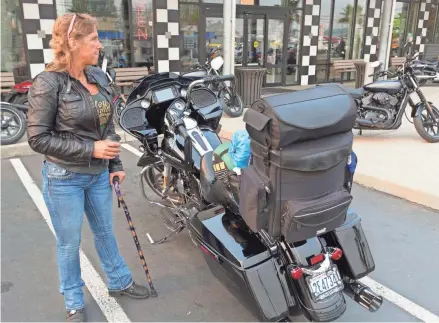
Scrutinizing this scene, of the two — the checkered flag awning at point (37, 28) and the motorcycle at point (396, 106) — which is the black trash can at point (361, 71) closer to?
the motorcycle at point (396, 106)

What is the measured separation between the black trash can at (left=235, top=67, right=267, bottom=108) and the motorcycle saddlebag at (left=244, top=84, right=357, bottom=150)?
22.1 feet

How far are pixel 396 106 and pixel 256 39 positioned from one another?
627cm

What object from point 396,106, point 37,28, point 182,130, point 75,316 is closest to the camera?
point 75,316

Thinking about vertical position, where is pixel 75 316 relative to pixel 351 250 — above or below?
below

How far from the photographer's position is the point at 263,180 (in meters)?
1.81

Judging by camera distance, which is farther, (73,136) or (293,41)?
(293,41)

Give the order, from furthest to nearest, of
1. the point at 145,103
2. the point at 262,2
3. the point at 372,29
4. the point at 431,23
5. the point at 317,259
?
the point at 431,23
the point at 372,29
the point at 262,2
the point at 145,103
the point at 317,259

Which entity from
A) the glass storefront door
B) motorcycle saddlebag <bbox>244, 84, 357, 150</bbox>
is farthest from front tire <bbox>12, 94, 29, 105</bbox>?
motorcycle saddlebag <bbox>244, 84, 357, 150</bbox>

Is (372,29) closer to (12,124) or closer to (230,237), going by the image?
(12,124)

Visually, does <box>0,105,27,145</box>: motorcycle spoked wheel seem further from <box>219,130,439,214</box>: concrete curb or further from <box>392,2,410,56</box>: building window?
<box>392,2,410,56</box>: building window

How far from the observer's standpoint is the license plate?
1.97 m

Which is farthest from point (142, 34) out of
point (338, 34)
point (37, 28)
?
point (338, 34)

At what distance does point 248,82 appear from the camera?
8.55 metres

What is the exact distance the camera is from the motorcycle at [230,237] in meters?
1.97
